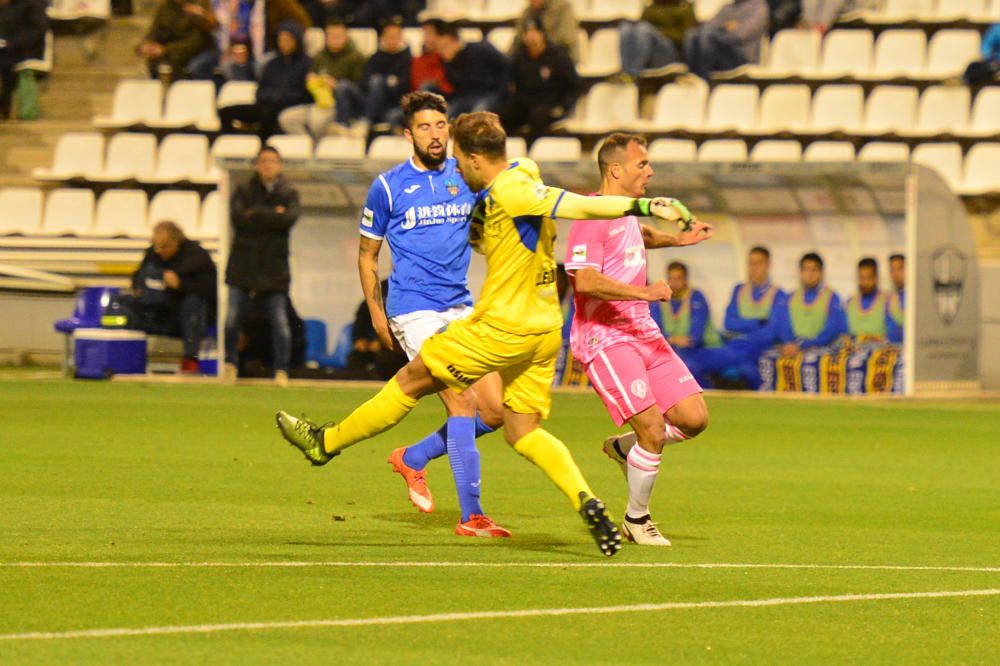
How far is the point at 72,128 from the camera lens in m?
25.5

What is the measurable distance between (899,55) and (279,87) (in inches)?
299

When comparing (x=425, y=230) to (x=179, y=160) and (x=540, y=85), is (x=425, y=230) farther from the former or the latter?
(x=179, y=160)

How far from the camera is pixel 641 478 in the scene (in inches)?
337

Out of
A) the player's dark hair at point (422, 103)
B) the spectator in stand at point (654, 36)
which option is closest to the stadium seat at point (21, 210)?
the spectator in stand at point (654, 36)

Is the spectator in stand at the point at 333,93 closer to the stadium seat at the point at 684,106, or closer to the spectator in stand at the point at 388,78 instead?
the spectator in stand at the point at 388,78

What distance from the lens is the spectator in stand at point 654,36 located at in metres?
23.0

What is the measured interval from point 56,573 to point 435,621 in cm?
175

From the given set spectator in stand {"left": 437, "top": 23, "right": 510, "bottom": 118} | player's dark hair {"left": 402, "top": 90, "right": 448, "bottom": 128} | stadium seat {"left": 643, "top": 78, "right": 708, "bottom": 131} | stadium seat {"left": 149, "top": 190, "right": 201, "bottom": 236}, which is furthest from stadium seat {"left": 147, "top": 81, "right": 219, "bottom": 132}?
player's dark hair {"left": 402, "top": 90, "right": 448, "bottom": 128}

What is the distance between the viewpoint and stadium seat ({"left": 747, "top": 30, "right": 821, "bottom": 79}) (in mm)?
22891

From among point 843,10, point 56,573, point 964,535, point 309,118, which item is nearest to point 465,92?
point 309,118

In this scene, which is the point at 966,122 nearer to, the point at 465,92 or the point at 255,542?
the point at 465,92

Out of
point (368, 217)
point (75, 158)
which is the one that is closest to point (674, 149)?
point (75, 158)

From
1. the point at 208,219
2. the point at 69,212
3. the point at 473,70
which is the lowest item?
the point at 208,219

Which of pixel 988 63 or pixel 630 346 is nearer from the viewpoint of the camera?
pixel 630 346
